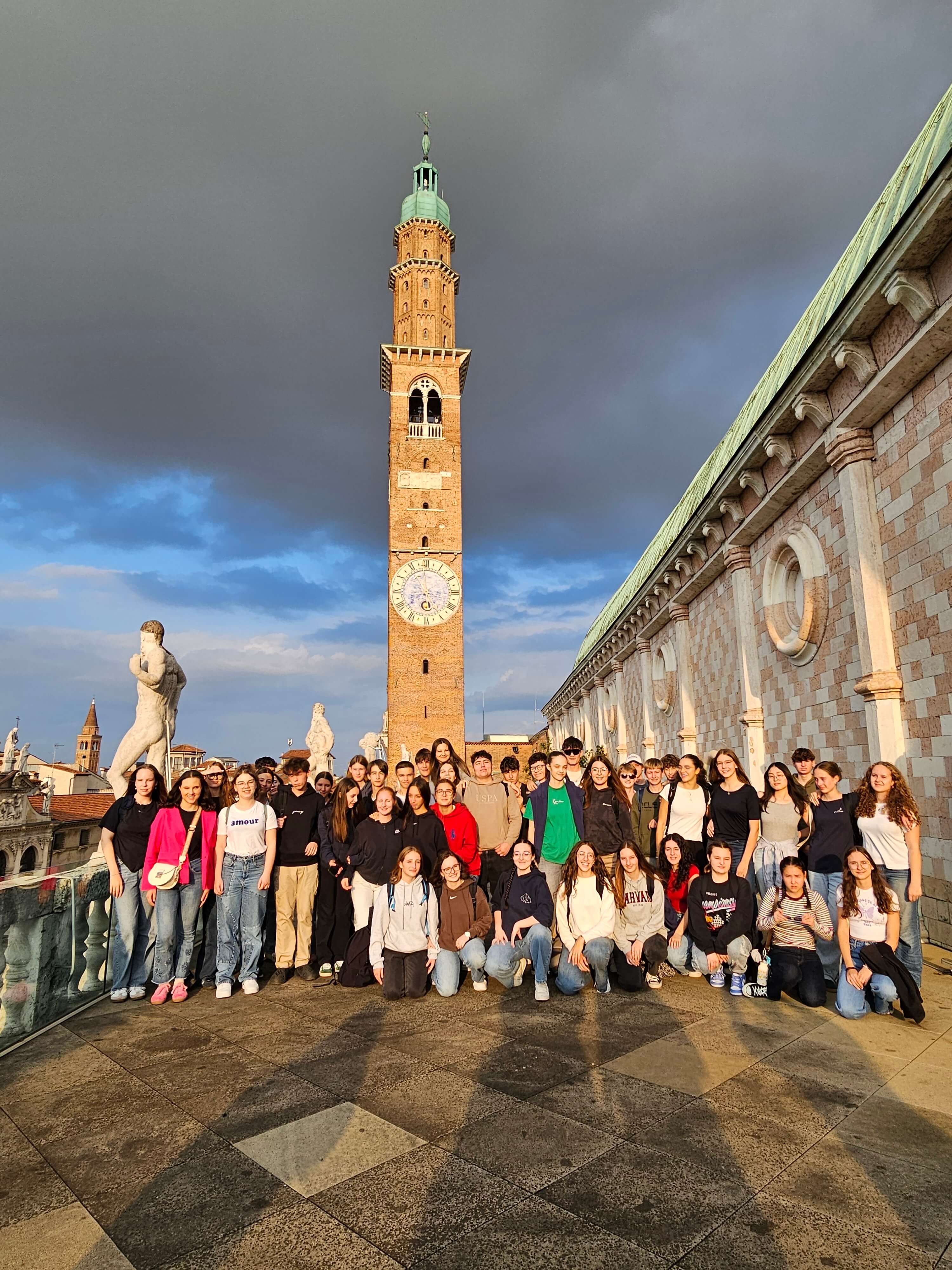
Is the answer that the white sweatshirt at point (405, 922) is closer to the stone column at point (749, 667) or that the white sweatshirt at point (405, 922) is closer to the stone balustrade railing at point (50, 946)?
the stone balustrade railing at point (50, 946)

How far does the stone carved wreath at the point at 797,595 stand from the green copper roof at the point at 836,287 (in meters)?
2.46

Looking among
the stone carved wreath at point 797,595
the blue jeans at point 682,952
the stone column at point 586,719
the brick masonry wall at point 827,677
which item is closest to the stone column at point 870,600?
the brick masonry wall at point 827,677

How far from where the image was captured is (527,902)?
22.9 feet

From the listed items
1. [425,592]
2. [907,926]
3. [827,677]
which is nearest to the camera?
[907,926]

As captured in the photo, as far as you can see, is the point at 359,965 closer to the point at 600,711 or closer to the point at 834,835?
the point at 834,835

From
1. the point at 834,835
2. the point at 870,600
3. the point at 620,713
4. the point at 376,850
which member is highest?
the point at 870,600

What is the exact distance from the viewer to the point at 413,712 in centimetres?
4356

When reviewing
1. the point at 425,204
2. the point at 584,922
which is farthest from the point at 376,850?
the point at 425,204

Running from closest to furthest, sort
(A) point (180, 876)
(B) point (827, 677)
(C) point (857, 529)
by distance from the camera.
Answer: (A) point (180, 876) → (C) point (857, 529) → (B) point (827, 677)

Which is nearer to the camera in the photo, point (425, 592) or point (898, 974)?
point (898, 974)

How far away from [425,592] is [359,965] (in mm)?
38849

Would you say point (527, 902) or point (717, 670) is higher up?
point (717, 670)

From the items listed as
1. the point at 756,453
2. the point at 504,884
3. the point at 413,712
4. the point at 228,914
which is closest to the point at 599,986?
the point at 504,884

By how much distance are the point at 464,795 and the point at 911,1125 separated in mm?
5178
